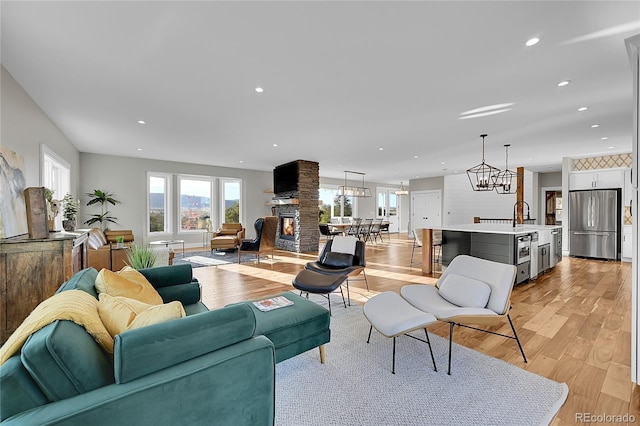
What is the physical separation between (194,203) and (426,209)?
28.4 ft

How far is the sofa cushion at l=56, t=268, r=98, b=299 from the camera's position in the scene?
62.7 inches

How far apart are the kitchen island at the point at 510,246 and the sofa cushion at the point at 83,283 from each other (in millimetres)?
4738

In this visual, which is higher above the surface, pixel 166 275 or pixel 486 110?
pixel 486 110

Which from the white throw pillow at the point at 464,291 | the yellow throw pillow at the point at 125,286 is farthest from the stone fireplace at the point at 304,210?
the yellow throw pillow at the point at 125,286

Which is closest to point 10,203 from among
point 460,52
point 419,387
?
point 419,387

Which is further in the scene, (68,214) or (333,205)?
(333,205)

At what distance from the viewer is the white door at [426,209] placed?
11.0m

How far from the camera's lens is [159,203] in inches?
324

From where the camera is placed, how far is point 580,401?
1.77 meters

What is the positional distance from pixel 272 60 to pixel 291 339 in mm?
2443

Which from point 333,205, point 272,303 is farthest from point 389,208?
point 272,303

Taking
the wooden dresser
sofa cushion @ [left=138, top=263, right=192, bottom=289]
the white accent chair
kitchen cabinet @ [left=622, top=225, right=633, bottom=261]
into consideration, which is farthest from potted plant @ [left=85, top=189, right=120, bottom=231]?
kitchen cabinet @ [left=622, top=225, right=633, bottom=261]

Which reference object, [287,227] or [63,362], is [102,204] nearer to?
[287,227]

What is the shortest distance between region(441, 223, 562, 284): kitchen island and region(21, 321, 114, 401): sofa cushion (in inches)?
185
